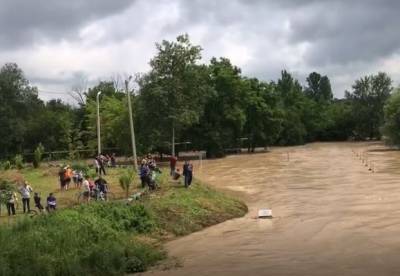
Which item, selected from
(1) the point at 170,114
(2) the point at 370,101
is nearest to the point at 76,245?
(1) the point at 170,114

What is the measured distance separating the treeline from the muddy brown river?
20.2 meters

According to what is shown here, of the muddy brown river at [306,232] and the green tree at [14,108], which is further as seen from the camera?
the green tree at [14,108]

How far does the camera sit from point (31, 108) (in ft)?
309

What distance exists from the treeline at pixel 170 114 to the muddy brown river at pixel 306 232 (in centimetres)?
2024

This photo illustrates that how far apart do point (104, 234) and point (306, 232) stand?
938 centimetres

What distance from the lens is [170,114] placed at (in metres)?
73.9

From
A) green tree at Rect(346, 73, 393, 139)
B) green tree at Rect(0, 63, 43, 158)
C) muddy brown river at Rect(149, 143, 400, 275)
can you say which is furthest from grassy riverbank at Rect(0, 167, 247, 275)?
green tree at Rect(346, 73, 393, 139)

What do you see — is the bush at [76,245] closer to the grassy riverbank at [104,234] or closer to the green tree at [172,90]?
the grassy riverbank at [104,234]

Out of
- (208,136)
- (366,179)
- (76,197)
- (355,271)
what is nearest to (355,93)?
(208,136)

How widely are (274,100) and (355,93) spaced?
1477 inches

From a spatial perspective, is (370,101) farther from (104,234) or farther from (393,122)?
(104,234)

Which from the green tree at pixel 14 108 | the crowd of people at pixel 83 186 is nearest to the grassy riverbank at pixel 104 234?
the crowd of people at pixel 83 186

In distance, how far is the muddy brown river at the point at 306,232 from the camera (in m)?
23.2

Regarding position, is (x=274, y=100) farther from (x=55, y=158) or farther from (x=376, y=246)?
(x=376, y=246)
